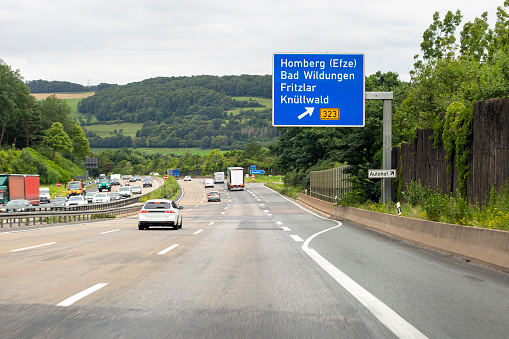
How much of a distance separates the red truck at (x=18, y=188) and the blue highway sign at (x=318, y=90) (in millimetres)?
32095

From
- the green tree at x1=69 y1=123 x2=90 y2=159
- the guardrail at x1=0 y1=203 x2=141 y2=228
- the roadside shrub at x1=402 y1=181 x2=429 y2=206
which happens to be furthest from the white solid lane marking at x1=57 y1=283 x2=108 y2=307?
the green tree at x1=69 y1=123 x2=90 y2=159

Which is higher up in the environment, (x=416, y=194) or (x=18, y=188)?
(x=416, y=194)

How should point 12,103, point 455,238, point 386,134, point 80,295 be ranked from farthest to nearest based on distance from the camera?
1. point 12,103
2. point 386,134
3. point 455,238
4. point 80,295

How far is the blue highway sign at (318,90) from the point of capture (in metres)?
25.2

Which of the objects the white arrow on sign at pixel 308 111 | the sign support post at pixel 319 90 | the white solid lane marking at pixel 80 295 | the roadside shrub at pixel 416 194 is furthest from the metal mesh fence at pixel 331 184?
the white solid lane marking at pixel 80 295

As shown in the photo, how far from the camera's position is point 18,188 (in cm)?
5047

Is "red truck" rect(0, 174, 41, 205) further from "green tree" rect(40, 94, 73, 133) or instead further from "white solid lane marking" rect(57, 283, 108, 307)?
"green tree" rect(40, 94, 73, 133)

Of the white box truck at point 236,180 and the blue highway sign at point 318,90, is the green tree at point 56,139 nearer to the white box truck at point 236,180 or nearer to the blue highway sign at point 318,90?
the white box truck at point 236,180

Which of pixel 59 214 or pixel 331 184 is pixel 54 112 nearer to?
pixel 331 184

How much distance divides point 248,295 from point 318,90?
60.8 ft

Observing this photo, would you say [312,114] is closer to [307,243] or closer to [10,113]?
[307,243]

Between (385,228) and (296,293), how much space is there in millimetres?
14037

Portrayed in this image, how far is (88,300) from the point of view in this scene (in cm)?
729

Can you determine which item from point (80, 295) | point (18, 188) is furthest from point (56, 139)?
point (80, 295)
